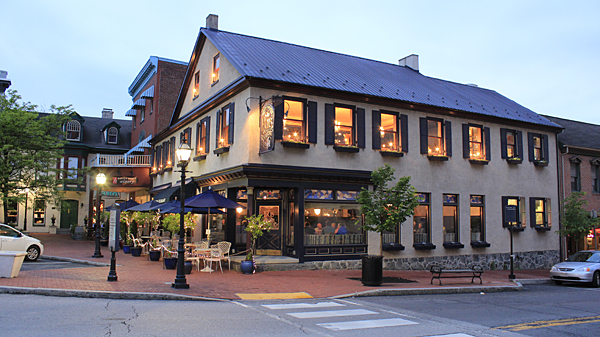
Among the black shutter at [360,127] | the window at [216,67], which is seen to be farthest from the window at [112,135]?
the black shutter at [360,127]

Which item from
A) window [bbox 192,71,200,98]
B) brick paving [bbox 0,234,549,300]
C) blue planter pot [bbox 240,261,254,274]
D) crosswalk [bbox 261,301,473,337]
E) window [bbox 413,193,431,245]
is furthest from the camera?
window [bbox 192,71,200,98]

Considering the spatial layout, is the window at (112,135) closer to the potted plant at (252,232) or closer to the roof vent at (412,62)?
the roof vent at (412,62)

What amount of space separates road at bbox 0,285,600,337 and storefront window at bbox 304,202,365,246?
19.4ft

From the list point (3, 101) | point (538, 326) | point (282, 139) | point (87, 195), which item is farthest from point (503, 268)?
point (87, 195)

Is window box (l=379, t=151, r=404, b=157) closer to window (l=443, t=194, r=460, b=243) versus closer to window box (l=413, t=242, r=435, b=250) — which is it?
window (l=443, t=194, r=460, b=243)

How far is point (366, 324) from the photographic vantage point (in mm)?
8633

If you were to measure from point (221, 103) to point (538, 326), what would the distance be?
14.6m

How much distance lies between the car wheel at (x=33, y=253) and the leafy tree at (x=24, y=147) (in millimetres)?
7294

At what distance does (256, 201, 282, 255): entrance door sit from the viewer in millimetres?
18328

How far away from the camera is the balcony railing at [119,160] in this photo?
30.5 meters

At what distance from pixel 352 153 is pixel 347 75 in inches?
164

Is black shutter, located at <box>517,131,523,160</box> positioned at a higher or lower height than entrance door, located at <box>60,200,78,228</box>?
higher

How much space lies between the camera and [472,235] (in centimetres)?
2211

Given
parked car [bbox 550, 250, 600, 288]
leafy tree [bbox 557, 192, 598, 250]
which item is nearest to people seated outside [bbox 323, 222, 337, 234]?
parked car [bbox 550, 250, 600, 288]
